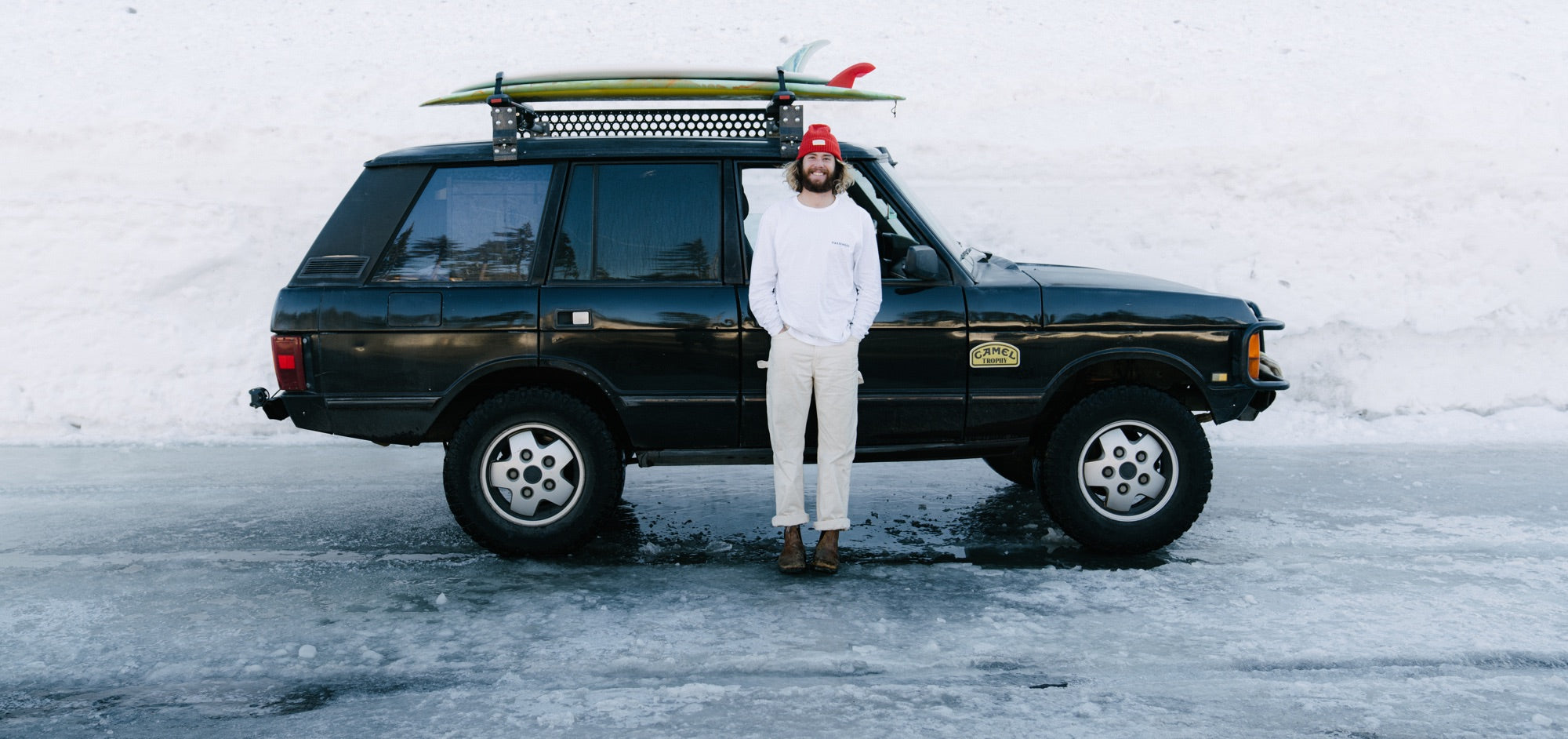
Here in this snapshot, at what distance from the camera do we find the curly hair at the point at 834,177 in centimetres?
528

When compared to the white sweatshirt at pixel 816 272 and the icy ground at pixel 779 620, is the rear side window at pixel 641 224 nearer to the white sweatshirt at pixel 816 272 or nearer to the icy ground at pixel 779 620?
the white sweatshirt at pixel 816 272

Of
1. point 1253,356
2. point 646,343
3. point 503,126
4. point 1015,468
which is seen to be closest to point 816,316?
point 646,343

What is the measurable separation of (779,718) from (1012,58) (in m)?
16.3

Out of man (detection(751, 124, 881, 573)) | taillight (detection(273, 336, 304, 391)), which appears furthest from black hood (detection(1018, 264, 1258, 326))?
taillight (detection(273, 336, 304, 391))

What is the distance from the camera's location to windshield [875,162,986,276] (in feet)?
18.7

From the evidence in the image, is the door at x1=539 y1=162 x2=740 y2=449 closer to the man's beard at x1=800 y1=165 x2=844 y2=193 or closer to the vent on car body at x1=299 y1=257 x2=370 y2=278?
the man's beard at x1=800 y1=165 x2=844 y2=193

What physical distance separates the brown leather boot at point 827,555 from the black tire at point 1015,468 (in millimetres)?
1745

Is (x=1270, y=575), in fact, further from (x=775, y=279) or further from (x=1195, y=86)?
(x=1195, y=86)

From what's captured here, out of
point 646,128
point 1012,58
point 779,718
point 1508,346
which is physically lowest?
point 779,718

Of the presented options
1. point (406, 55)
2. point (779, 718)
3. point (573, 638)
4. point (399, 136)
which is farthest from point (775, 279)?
point (406, 55)

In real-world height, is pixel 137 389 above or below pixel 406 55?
below

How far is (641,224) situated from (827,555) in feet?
5.56

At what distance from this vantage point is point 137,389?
10164mm

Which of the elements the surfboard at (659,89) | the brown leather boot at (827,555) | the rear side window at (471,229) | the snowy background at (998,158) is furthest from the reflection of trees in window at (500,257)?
the snowy background at (998,158)
